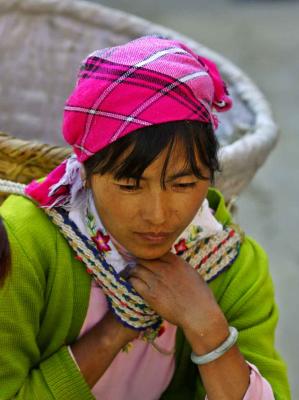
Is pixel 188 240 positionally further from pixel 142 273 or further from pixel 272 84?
pixel 272 84

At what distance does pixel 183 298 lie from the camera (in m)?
1.21

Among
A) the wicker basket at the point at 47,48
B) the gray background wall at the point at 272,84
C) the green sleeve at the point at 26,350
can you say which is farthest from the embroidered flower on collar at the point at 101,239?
the gray background wall at the point at 272,84

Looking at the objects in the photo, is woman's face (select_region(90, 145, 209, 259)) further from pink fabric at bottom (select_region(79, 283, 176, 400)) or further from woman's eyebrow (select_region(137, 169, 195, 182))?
pink fabric at bottom (select_region(79, 283, 176, 400))

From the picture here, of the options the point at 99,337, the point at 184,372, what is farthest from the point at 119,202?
the point at 184,372

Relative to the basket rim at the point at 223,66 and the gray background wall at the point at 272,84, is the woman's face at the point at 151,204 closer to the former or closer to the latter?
the basket rim at the point at 223,66

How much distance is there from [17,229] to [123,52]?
0.33 meters

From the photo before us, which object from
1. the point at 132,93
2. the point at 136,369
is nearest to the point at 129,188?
the point at 132,93

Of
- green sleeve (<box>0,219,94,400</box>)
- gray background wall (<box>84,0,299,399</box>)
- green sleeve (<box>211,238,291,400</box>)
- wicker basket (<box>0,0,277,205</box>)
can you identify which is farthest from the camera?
gray background wall (<box>84,0,299,399</box>)

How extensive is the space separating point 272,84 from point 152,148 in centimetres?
325

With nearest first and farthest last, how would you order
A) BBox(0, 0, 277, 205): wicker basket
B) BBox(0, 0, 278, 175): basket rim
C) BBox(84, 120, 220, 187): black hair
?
BBox(84, 120, 220, 187): black hair
BBox(0, 0, 278, 175): basket rim
BBox(0, 0, 277, 205): wicker basket

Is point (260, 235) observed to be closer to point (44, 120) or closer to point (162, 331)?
point (44, 120)

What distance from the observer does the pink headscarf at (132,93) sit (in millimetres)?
1067

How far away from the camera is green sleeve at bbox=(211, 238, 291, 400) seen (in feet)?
4.23

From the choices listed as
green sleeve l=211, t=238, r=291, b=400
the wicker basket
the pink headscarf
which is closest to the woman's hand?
green sleeve l=211, t=238, r=291, b=400
